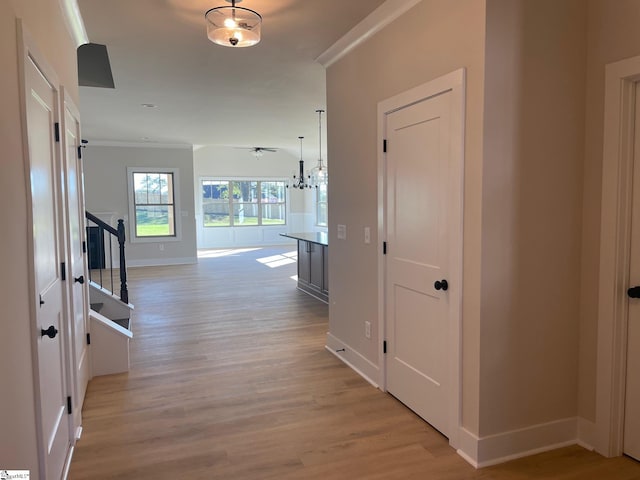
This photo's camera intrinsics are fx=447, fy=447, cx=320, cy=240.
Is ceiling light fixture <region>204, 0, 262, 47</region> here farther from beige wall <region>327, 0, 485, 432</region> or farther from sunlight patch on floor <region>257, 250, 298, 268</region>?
sunlight patch on floor <region>257, 250, 298, 268</region>

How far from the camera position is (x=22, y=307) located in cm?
163

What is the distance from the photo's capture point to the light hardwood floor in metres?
2.28

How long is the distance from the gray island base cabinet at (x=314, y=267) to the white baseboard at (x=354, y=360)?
2028mm

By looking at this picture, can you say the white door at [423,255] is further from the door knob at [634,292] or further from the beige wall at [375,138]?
the door knob at [634,292]

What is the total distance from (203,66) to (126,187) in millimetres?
6104

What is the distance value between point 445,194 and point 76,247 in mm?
2398

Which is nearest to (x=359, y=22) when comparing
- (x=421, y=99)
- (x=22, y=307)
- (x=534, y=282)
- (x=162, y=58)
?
(x=421, y=99)

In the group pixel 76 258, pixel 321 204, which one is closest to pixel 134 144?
pixel 321 204

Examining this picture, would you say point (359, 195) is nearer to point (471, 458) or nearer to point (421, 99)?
point (421, 99)

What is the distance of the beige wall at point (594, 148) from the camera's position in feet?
7.29

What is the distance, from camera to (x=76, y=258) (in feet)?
9.71

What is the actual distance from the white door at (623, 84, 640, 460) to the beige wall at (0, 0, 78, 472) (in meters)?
2.72

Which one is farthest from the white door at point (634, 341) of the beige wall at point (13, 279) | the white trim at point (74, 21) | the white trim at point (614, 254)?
the white trim at point (74, 21)

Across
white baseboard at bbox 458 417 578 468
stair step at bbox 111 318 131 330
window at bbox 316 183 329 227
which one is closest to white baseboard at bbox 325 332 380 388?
white baseboard at bbox 458 417 578 468
